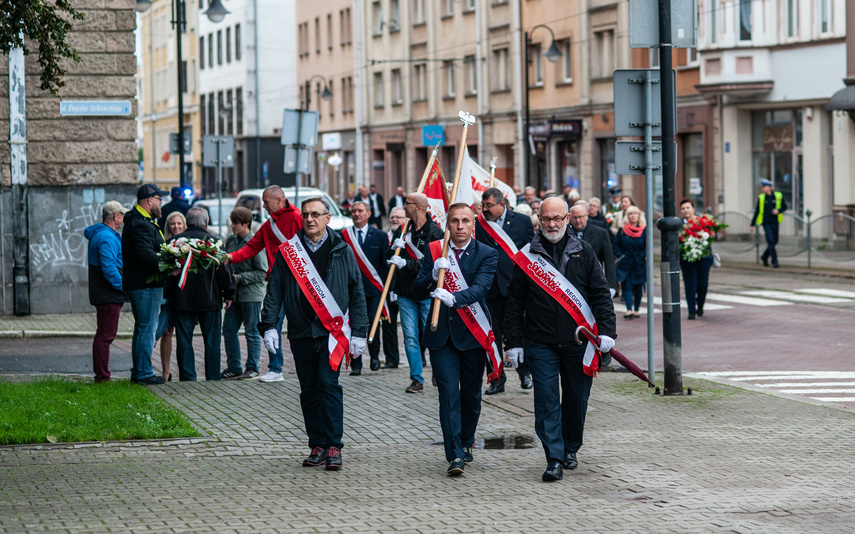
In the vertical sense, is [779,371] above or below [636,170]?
below

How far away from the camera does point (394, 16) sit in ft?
203

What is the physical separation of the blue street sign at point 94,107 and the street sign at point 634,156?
10.3m

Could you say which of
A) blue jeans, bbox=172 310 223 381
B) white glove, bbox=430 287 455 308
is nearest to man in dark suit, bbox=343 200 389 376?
blue jeans, bbox=172 310 223 381

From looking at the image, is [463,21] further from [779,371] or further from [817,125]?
[779,371]

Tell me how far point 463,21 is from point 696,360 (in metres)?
40.3

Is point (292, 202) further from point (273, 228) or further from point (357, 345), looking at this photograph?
point (357, 345)

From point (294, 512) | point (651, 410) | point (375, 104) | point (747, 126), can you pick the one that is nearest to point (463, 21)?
point (375, 104)

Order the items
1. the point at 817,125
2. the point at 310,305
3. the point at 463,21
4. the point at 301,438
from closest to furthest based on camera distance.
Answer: the point at 310,305 → the point at 301,438 → the point at 817,125 → the point at 463,21

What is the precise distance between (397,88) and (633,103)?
49523 mm

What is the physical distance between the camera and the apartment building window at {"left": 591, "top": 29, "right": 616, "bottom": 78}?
145ft

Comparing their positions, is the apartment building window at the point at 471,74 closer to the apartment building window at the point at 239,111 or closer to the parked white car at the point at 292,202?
the parked white car at the point at 292,202

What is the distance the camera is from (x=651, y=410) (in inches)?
466

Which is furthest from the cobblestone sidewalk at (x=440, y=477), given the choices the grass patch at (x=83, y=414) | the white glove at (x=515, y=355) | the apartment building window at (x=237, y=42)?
the apartment building window at (x=237, y=42)

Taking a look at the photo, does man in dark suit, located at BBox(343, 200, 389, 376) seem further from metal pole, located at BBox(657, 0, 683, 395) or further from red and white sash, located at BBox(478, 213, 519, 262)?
metal pole, located at BBox(657, 0, 683, 395)
